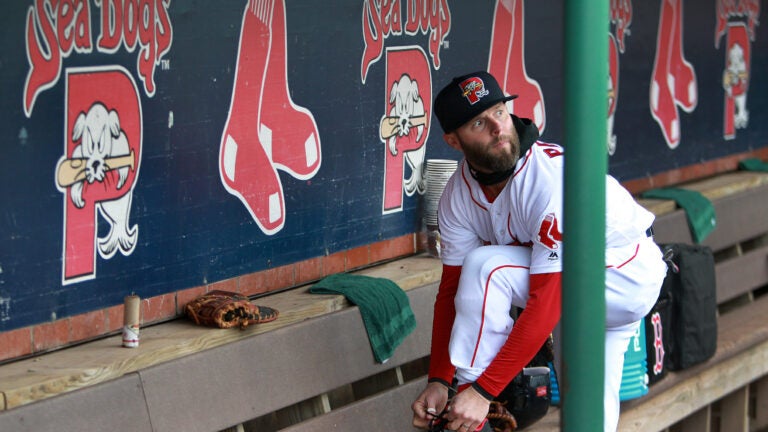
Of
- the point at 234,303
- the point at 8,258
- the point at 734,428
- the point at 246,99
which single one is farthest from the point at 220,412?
the point at 734,428

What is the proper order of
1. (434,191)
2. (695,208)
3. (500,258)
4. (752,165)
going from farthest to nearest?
(752,165)
(695,208)
(434,191)
(500,258)

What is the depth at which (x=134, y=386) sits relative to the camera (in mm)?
3189

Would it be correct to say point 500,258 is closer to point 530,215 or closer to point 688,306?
point 530,215

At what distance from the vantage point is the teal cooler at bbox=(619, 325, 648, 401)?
Answer: 14.2ft

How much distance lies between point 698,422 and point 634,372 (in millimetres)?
1160

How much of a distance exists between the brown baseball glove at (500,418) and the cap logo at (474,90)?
0.78 meters

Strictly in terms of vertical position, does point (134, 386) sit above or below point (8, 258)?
below

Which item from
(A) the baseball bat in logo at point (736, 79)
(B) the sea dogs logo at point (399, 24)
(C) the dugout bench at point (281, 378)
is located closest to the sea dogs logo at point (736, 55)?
(A) the baseball bat in logo at point (736, 79)

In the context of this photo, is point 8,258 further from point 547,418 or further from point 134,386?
point 547,418

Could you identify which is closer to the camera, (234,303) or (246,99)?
(234,303)

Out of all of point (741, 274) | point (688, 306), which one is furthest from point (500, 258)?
point (741, 274)

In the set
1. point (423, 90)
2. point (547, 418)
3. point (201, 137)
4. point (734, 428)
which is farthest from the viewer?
point (734, 428)

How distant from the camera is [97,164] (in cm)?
336

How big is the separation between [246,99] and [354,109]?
0.60 m
